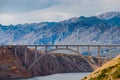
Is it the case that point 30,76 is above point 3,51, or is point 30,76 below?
below

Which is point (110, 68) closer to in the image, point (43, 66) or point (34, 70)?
point (34, 70)

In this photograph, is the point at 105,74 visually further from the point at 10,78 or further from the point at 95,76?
the point at 10,78

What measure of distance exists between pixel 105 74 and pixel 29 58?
15192 cm

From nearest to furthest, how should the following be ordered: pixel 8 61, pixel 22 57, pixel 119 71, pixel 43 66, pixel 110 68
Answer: pixel 119 71 < pixel 110 68 < pixel 8 61 < pixel 22 57 < pixel 43 66

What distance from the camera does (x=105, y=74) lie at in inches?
1150

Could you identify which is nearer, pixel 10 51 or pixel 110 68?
pixel 110 68

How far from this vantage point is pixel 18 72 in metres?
160

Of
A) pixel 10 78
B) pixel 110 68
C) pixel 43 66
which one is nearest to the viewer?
pixel 110 68

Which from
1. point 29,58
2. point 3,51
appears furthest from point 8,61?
point 29,58

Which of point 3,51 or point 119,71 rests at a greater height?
point 119,71

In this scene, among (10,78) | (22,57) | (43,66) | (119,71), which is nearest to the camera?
(119,71)

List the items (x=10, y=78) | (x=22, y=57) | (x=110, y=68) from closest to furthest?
1. (x=110, y=68)
2. (x=10, y=78)
3. (x=22, y=57)

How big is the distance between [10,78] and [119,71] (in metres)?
127

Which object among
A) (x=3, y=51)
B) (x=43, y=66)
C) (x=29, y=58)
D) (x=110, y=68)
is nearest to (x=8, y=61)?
(x=3, y=51)
